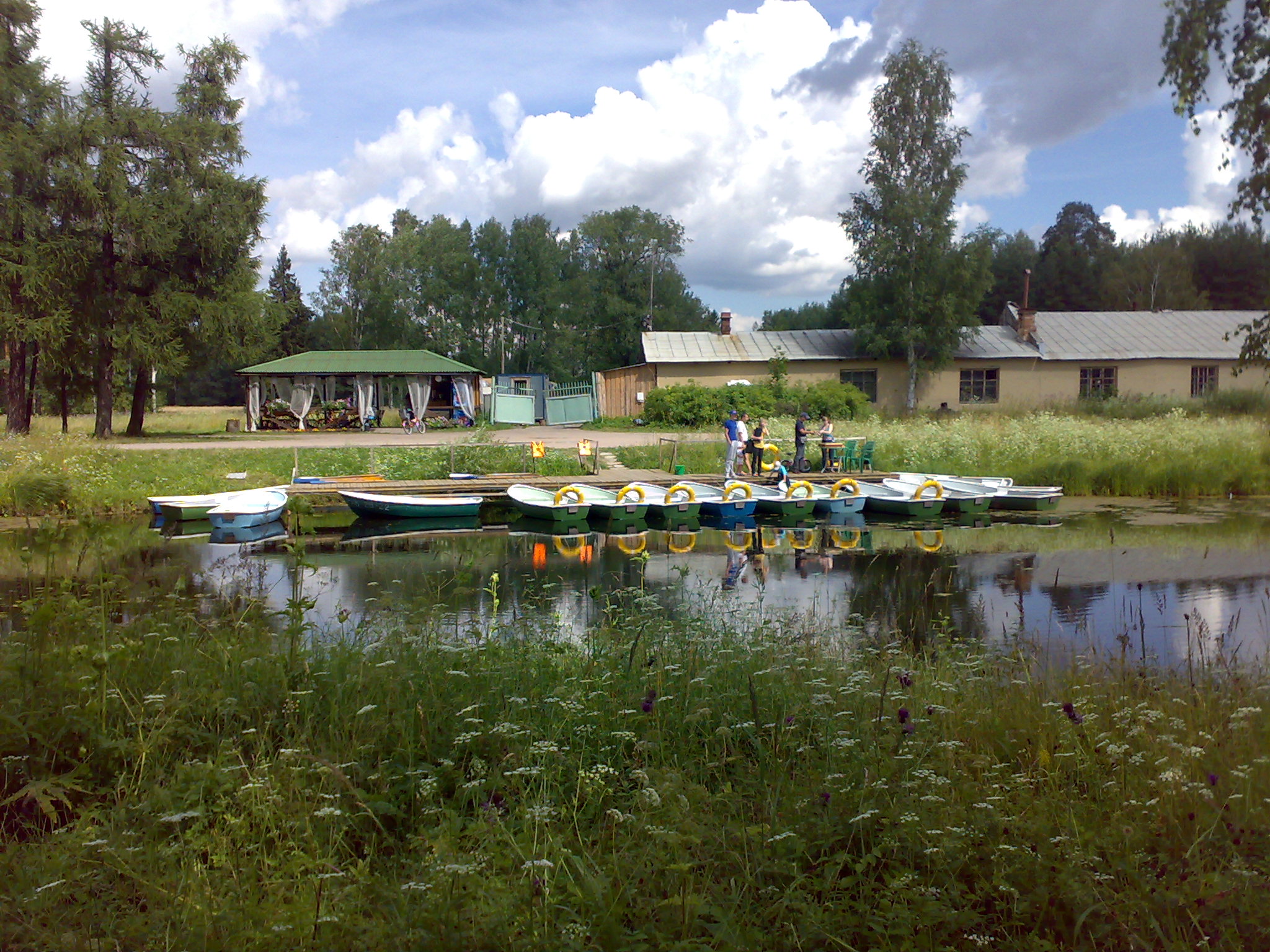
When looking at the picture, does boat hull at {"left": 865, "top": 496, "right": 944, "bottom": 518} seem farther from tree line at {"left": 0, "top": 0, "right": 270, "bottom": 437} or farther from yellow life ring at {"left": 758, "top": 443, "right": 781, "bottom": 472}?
tree line at {"left": 0, "top": 0, "right": 270, "bottom": 437}

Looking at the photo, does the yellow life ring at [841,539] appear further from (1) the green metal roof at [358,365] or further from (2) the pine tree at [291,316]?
(2) the pine tree at [291,316]

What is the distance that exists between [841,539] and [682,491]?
367 centimetres

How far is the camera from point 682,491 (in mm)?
19062

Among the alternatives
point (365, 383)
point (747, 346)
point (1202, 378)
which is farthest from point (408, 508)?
point (1202, 378)

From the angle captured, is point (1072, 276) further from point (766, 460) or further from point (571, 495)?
Answer: point (571, 495)

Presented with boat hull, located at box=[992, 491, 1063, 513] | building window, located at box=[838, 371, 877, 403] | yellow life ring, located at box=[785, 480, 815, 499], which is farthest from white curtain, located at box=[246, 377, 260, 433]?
boat hull, located at box=[992, 491, 1063, 513]

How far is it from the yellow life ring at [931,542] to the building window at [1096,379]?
2476 cm

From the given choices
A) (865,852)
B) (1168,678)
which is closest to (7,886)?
(865,852)

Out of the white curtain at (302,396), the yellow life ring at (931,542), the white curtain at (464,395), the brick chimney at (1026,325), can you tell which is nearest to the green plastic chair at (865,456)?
the yellow life ring at (931,542)

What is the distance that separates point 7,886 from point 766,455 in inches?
834

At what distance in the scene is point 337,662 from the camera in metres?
5.35

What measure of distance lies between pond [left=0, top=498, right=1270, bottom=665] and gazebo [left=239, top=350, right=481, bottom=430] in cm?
1953

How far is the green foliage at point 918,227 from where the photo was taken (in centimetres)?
3562

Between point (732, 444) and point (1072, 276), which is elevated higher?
point (1072, 276)
